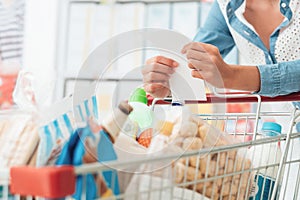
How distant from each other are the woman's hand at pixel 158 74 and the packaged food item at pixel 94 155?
264 mm

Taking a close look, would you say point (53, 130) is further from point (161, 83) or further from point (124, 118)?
point (161, 83)

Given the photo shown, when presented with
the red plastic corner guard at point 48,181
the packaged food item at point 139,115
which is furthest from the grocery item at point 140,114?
the red plastic corner guard at point 48,181

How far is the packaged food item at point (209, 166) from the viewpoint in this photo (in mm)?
686

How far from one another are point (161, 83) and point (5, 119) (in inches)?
11.8

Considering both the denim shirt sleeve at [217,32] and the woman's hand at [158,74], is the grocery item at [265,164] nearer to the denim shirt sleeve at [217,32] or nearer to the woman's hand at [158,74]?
the woman's hand at [158,74]

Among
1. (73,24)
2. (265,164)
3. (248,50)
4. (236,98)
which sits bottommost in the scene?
(265,164)

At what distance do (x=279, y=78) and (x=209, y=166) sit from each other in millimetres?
298

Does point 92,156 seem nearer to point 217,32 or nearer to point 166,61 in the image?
point 166,61

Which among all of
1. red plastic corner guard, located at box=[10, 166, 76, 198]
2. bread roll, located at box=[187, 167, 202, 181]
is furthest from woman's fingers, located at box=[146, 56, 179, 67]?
red plastic corner guard, located at box=[10, 166, 76, 198]

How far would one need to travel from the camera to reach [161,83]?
93 cm

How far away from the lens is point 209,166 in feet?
2.34

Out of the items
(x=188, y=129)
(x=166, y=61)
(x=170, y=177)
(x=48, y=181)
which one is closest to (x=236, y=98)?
(x=166, y=61)

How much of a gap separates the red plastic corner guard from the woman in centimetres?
42

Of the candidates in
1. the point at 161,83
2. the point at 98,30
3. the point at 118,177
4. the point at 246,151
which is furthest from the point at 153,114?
the point at 98,30
